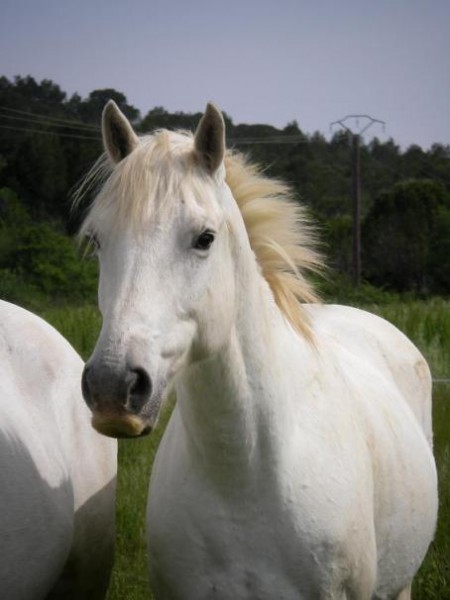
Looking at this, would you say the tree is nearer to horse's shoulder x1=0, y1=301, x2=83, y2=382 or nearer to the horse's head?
horse's shoulder x1=0, y1=301, x2=83, y2=382

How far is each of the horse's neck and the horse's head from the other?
0.13 meters

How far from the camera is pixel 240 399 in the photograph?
2.54m

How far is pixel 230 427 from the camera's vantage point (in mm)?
2541

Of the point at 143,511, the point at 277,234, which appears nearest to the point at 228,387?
the point at 277,234

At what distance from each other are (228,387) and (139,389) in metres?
0.52

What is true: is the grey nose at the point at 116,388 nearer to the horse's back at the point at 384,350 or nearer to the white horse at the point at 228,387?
the white horse at the point at 228,387

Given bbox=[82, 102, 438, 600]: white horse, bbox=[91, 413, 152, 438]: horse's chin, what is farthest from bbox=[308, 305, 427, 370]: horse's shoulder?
bbox=[91, 413, 152, 438]: horse's chin

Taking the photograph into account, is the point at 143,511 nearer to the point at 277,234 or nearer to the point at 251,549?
the point at 251,549

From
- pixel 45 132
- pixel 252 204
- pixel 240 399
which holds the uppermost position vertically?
pixel 252 204

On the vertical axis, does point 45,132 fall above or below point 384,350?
below

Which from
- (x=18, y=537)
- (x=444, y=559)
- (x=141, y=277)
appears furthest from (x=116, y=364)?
(x=444, y=559)

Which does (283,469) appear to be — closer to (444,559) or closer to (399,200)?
(444,559)

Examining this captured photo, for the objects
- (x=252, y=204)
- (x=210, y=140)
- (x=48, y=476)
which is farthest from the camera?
(x=48, y=476)

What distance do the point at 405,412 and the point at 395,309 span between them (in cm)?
630
